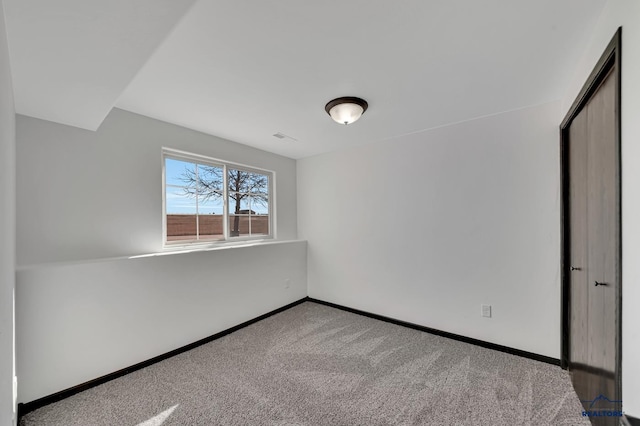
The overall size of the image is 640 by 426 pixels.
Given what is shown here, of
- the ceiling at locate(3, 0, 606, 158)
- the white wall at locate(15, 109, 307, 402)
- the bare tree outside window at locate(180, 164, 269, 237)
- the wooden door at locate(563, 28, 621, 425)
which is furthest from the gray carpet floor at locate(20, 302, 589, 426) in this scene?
the ceiling at locate(3, 0, 606, 158)

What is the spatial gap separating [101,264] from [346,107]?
2.42 metres

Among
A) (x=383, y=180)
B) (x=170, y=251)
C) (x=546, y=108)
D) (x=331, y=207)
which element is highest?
(x=546, y=108)

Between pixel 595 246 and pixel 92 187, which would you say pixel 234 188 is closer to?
pixel 92 187

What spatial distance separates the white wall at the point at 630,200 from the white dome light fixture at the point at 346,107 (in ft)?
4.82

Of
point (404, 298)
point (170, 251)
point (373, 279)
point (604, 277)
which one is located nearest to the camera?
point (604, 277)

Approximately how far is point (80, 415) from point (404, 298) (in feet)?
10.1

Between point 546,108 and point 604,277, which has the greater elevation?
point 546,108

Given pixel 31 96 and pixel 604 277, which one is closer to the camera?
pixel 604 277

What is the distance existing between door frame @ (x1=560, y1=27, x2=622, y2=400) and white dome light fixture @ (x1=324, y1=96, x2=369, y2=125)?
4.72ft

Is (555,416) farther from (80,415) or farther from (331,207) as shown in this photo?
(80,415)

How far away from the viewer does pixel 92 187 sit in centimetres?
226

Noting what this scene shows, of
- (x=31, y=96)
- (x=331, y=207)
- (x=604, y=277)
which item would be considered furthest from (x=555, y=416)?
(x=31, y=96)

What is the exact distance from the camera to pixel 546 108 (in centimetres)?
235

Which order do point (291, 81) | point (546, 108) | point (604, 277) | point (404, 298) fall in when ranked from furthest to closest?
1. point (404, 298)
2. point (546, 108)
3. point (291, 81)
4. point (604, 277)
